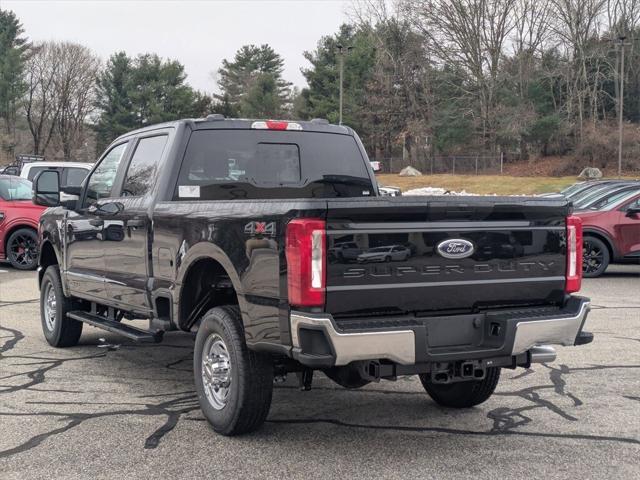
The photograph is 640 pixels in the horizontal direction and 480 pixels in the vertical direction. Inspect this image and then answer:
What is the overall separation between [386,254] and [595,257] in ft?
36.0

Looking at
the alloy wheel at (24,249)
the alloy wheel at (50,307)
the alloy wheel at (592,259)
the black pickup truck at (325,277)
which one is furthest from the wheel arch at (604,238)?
the alloy wheel at (24,249)

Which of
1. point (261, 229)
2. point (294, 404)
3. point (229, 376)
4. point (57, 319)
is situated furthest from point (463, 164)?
point (261, 229)

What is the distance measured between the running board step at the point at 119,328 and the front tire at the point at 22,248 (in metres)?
8.00

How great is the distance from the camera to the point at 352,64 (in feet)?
222

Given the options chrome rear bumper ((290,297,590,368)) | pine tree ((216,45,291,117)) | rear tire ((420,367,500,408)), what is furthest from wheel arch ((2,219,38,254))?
pine tree ((216,45,291,117))

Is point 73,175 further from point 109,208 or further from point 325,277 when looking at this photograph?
point 325,277

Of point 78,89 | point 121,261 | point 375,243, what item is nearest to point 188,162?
point 121,261

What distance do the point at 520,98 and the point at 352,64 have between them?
14.1 metres

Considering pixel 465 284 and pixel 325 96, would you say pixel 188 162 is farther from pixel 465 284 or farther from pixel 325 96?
pixel 325 96

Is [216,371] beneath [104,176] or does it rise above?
beneath

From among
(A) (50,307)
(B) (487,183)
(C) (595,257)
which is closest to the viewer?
(A) (50,307)

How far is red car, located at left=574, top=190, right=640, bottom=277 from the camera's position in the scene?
14.4 meters

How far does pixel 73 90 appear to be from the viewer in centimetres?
7988

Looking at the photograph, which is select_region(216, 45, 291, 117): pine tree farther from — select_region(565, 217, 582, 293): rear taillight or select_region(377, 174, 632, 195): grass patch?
select_region(565, 217, 582, 293): rear taillight
